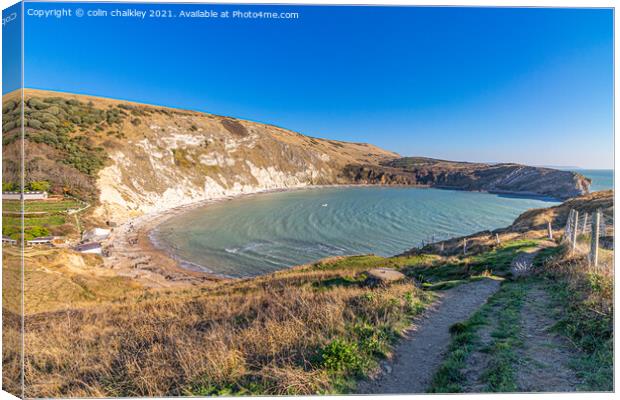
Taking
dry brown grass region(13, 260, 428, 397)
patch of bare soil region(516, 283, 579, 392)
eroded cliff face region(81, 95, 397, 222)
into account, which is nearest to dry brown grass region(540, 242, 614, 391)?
patch of bare soil region(516, 283, 579, 392)

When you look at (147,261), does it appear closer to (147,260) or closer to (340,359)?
(147,260)

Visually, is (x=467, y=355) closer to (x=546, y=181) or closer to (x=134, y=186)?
(x=134, y=186)

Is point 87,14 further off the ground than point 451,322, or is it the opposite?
point 87,14

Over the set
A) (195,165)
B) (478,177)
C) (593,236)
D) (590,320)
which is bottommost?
(590,320)

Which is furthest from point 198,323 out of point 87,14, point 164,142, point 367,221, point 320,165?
point 320,165

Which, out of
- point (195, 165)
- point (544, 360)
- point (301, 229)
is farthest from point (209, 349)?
point (195, 165)

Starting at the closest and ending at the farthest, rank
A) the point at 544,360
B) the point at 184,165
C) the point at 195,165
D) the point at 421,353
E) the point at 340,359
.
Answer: the point at 340,359, the point at 544,360, the point at 421,353, the point at 184,165, the point at 195,165
